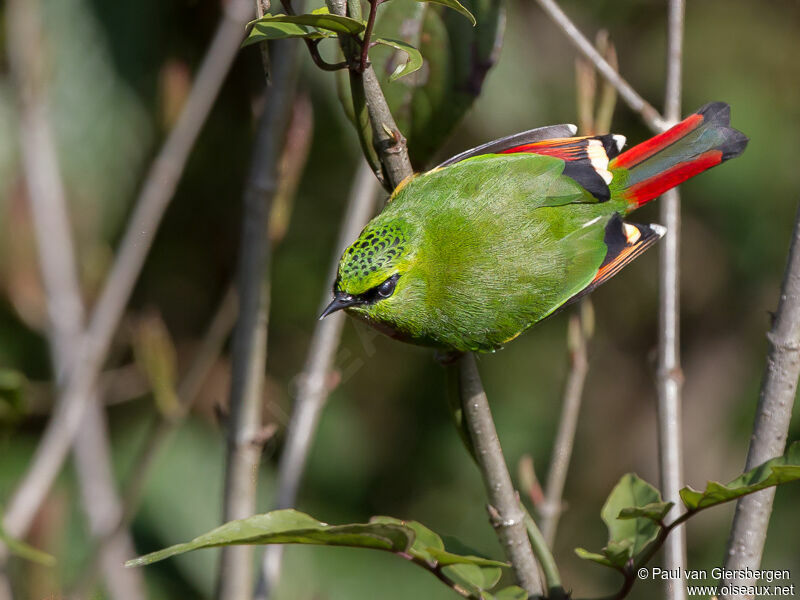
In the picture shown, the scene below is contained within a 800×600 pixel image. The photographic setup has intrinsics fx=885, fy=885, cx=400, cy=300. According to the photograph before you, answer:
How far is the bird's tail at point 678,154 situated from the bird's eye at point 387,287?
0.57m

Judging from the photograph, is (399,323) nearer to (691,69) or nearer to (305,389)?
(305,389)

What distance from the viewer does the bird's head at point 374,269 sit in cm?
165

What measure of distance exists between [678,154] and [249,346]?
0.98 metres

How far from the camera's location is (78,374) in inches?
81.7

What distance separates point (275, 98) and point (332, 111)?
1.13 metres

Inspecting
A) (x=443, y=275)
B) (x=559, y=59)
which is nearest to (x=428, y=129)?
(x=443, y=275)

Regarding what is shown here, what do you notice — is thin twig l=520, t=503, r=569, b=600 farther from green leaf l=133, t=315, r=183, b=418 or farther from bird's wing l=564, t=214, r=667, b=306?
green leaf l=133, t=315, r=183, b=418

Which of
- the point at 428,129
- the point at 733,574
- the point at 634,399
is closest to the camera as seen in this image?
the point at 733,574

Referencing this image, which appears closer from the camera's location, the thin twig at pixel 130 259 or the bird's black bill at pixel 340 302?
the bird's black bill at pixel 340 302

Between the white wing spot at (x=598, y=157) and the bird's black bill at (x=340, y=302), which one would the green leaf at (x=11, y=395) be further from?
the white wing spot at (x=598, y=157)

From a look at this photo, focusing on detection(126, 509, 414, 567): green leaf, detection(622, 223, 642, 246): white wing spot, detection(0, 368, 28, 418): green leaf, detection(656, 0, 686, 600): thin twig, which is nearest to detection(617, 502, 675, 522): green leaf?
detection(126, 509, 414, 567): green leaf

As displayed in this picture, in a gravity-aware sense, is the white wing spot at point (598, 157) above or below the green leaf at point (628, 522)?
above

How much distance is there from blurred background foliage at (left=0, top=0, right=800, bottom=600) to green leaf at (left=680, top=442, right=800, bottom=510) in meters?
2.06

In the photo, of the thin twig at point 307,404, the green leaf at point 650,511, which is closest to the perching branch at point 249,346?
the thin twig at point 307,404
